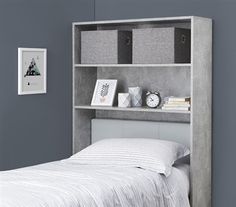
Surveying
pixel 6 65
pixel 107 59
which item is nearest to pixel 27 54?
pixel 6 65

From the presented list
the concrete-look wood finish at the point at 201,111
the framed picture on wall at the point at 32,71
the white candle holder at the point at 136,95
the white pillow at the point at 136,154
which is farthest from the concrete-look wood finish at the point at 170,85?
the framed picture on wall at the point at 32,71

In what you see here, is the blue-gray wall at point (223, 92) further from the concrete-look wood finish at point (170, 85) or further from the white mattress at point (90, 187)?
the white mattress at point (90, 187)

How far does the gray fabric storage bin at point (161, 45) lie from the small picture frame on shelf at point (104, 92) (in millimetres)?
355

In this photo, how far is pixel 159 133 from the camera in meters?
4.39

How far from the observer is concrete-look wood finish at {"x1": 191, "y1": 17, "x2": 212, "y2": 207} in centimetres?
401

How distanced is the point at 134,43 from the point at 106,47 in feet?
0.85

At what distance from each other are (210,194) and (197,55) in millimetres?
1103

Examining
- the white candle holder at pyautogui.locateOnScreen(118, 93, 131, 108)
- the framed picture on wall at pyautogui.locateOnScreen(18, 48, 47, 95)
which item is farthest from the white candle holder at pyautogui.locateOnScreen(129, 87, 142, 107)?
the framed picture on wall at pyautogui.locateOnScreen(18, 48, 47, 95)

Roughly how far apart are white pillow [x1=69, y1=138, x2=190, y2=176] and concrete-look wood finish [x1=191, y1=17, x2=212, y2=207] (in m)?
0.14

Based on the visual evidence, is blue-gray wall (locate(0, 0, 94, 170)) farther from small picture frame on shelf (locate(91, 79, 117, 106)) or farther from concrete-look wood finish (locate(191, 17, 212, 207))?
concrete-look wood finish (locate(191, 17, 212, 207))

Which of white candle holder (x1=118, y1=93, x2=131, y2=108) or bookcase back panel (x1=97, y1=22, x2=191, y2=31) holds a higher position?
bookcase back panel (x1=97, y1=22, x2=191, y2=31)

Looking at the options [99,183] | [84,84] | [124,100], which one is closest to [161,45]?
[124,100]

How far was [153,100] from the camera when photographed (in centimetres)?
435

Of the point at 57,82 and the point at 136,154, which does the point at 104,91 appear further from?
the point at 136,154
